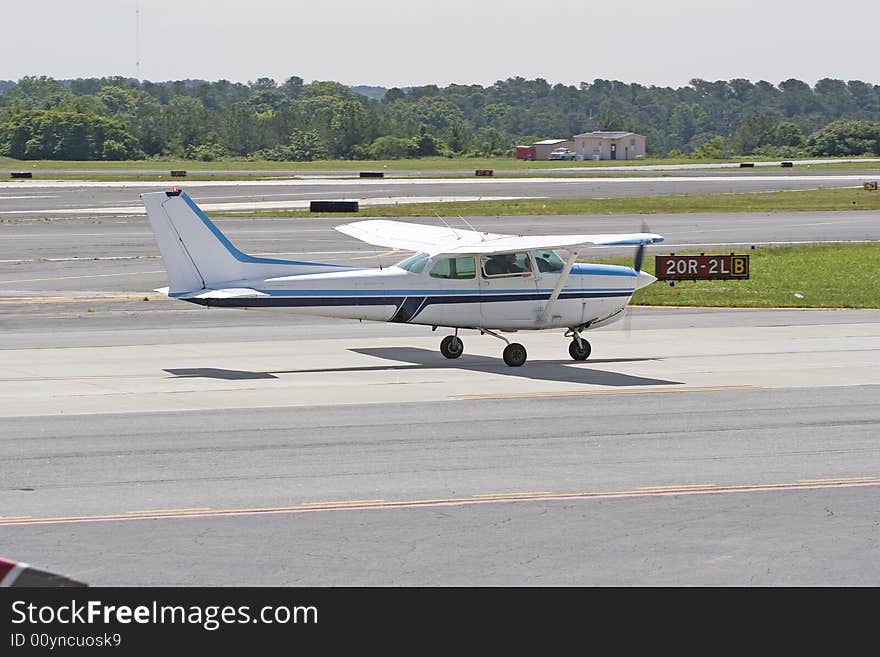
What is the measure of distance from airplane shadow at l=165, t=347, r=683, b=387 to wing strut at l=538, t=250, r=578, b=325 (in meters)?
0.97

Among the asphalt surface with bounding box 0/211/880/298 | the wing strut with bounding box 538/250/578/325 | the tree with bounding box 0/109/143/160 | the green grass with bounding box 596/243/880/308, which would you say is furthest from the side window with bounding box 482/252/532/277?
the tree with bounding box 0/109/143/160

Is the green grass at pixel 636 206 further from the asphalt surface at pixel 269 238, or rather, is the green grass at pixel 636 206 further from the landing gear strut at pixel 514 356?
the landing gear strut at pixel 514 356

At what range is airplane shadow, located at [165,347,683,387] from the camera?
1010 inches

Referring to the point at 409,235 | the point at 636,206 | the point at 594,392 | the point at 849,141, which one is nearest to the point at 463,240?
the point at 409,235

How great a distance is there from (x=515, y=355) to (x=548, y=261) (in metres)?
Answer: 2.06

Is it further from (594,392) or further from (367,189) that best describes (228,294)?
(367,189)

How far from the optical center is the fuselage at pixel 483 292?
2661 cm

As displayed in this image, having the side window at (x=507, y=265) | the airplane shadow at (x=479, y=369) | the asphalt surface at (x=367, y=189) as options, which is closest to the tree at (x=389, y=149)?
the asphalt surface at (x=367, y=189)

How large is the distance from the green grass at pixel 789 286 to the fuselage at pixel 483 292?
33.1 feet

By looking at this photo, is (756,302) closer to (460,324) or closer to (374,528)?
(460,324)

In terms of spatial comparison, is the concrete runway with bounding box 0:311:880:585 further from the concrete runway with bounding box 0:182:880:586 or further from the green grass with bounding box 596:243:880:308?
the green grass with bounding box 596:243:880:308

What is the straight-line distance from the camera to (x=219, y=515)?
615 inches

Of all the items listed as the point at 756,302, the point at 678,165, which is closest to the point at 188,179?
the point at 678,165
